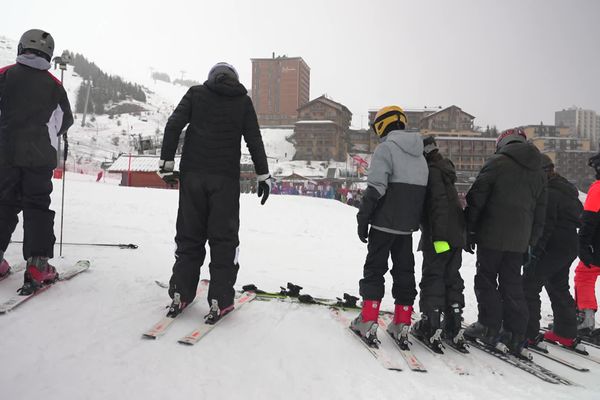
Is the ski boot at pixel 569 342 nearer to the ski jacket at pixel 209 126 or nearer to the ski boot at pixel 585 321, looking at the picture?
the ski boot at pixel 585 321

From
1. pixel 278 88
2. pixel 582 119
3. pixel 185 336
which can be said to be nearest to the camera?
pixel 185 336

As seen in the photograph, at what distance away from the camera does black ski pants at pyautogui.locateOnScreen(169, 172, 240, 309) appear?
3180 millimetres

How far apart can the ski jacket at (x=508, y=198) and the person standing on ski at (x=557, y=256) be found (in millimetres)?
663

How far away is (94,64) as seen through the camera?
93.8 meters

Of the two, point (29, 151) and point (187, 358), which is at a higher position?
point (29, 151)

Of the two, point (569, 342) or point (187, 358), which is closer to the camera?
point (187, 358)

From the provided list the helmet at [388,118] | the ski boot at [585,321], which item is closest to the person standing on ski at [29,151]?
the helmet at [388,118]

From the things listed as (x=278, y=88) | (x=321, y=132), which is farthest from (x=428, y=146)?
(x=278, y=88)

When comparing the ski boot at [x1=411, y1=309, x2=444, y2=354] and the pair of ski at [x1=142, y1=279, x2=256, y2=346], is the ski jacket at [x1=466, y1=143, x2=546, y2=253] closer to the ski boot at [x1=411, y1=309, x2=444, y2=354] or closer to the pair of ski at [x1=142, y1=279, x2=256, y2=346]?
the ski boot at [x1=411, y1=309, x2=444, y2=354]

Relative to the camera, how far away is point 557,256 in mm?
4086

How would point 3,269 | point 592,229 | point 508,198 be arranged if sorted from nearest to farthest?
1. point 508,198
2. point 3,269
3. point 592,229

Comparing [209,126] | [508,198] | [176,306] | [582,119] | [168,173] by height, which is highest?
[582,119]

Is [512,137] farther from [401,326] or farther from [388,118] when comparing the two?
[401,326]

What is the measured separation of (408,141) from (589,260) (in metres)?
2.96
